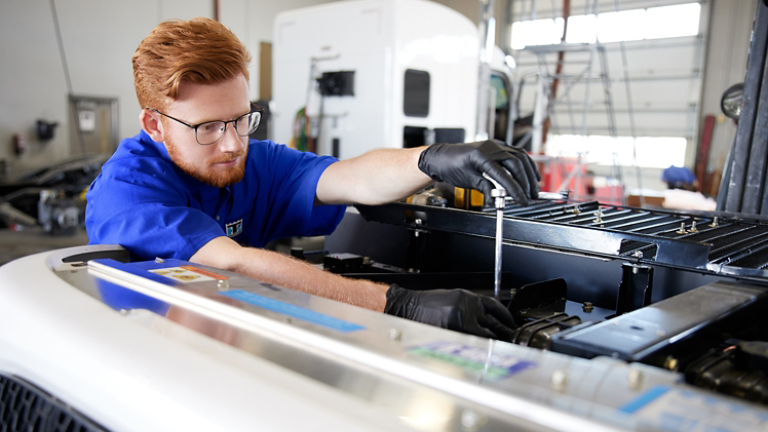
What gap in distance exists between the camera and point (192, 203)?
4.86ft

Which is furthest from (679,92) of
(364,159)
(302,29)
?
(364,159)

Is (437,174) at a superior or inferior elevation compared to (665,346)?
superior

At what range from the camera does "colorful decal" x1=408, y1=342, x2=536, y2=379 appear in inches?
21.0

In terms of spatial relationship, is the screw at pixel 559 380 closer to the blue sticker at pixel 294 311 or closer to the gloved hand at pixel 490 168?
the blue sticker at pixel 294 311

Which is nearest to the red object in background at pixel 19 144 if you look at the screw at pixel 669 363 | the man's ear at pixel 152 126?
the man's ear at pixel 152 126

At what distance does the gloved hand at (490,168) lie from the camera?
109cm

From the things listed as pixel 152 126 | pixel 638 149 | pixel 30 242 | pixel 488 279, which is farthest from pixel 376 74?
pixel 638 149

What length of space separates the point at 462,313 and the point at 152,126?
104 cm

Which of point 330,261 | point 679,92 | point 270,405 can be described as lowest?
point 330,261

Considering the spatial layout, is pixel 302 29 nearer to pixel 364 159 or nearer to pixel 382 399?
pixel 364 159

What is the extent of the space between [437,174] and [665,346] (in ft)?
2.35

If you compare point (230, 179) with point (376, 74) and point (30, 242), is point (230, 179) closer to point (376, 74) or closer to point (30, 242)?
point (30, 242)

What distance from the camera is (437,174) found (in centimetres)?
129

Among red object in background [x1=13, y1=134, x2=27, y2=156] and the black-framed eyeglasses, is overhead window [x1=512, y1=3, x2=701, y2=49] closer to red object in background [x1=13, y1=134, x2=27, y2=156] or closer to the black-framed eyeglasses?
red object in background [x1=13, y1=134, x2=27, y2=156]
